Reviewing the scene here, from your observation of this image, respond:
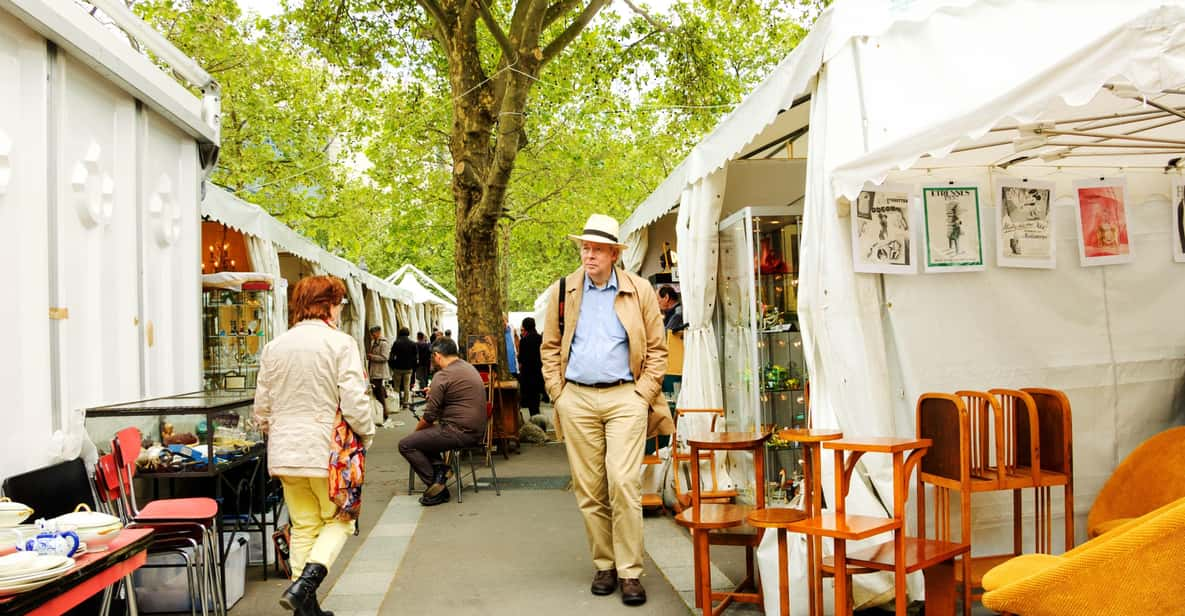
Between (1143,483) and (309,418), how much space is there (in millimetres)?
4343

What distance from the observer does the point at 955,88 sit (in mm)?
4242

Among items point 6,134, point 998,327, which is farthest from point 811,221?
point 6,134

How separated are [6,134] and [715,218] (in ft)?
15.6

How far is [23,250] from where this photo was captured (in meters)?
4.32

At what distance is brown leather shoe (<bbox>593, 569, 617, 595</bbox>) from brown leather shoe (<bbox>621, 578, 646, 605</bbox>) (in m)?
0.18

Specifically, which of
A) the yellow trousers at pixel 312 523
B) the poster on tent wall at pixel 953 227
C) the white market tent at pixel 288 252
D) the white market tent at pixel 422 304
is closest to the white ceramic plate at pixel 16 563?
the yellow trousers at pixel 312 523

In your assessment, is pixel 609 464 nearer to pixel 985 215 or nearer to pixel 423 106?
pixel 985 215

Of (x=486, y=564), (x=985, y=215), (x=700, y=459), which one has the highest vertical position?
(x=985, y=215)

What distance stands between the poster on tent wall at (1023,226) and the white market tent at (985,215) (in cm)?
6

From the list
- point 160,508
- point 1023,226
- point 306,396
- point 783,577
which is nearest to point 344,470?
point 306,396

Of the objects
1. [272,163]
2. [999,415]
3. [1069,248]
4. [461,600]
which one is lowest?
[461,600]

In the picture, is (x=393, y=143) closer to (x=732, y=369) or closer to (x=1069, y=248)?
(x=732, y=369)

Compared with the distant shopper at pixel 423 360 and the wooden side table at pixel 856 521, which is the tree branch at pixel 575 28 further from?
the distant shopper at pixel 423 360

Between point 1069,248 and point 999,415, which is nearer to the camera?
point 999,415
